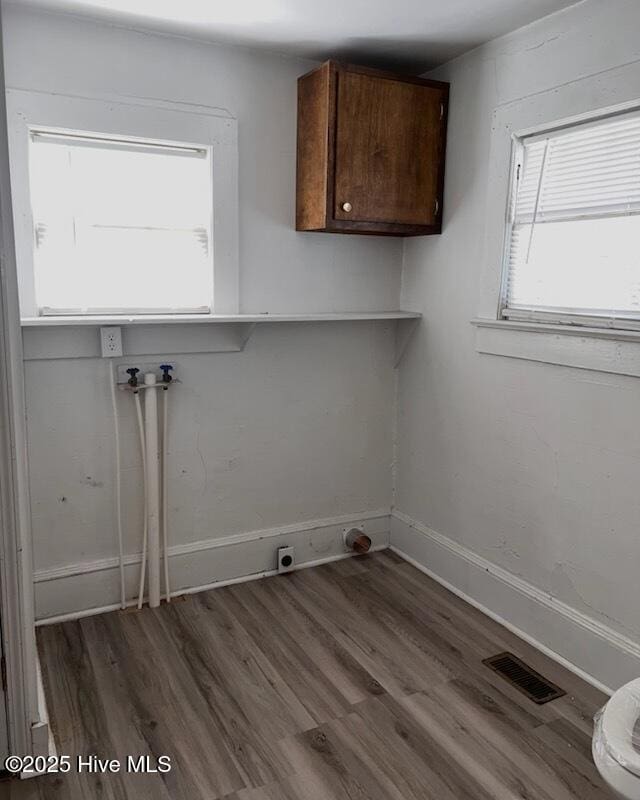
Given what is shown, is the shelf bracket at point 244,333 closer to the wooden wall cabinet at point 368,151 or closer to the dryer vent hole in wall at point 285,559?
the wooden wall cabinet at point 368,151

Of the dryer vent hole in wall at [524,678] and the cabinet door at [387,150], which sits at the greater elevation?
the cabinet door at [387,150]

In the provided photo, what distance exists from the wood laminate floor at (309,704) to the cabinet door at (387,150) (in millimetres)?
1619

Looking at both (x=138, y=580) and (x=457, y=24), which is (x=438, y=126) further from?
(x=138, y=580)

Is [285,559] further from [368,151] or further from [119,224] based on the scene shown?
[368,151]

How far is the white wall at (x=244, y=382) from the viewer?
7.72 ft

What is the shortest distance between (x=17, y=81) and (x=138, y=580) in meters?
1.90

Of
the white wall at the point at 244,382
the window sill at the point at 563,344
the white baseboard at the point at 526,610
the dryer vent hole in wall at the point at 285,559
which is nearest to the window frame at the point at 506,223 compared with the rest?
the window sill at the point at 563,344

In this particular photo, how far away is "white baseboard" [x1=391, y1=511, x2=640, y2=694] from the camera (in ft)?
7.05

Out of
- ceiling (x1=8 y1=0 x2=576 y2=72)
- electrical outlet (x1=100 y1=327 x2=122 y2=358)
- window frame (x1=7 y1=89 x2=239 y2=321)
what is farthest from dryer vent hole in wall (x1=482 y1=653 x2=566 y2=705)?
ceiling (x1=8 y1=0 x2=576 y2=72)

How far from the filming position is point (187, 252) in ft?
8.38

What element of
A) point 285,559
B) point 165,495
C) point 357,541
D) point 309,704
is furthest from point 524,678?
point 165,495

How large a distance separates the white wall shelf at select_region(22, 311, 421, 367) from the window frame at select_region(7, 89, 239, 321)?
55mm

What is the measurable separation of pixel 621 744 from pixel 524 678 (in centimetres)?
88

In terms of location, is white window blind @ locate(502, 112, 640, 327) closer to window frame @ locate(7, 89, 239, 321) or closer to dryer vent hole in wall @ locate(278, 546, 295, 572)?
window frame @ locate(7, 89, 239, 321)
